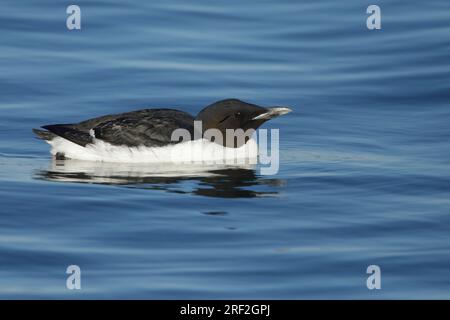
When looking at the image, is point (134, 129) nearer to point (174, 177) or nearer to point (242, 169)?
point (174, 177)

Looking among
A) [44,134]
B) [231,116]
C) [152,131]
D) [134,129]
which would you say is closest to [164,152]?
[152,131]

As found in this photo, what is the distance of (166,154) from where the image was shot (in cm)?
1437

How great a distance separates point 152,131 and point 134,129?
0.72 feet

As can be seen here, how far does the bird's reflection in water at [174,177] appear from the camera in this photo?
13.3 meters

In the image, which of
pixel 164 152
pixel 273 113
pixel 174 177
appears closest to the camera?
pixel 174 177

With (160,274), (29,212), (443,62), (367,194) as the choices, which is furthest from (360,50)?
(160,274)

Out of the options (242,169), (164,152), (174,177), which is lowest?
(174,177)

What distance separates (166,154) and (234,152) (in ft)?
2.69

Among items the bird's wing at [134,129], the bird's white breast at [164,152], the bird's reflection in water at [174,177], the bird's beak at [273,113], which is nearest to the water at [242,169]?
the bird's reflection in water at [174,177]

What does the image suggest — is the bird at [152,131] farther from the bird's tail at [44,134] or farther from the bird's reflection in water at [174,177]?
the bird's reflection in water at [174,177]

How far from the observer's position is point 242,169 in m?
14.4

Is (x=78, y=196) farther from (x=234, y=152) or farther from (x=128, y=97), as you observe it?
(x=128, y=97)

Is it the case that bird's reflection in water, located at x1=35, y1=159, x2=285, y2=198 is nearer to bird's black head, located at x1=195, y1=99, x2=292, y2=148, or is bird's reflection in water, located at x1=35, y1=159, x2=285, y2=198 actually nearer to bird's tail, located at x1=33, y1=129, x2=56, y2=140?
bird's tail, located at x1=33, y1=129, x2=56, y2=140

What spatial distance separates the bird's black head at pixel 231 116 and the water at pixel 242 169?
62 centimetres
